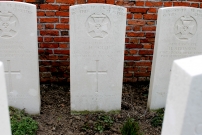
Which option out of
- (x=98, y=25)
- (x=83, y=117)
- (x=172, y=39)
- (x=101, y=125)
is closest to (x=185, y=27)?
(x=172, y=39)

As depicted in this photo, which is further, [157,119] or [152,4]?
[152,4]

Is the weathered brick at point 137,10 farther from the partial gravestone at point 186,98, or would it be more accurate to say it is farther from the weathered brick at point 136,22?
the partial gravestone at point 186,98

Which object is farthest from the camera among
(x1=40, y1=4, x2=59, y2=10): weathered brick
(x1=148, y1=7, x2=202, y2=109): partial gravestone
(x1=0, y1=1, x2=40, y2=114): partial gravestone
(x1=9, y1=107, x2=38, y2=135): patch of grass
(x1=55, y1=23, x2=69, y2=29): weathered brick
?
(x1=55, y1=23, x2=69, y2=29): weathered brick

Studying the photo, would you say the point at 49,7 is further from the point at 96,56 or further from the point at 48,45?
the point at 96,56

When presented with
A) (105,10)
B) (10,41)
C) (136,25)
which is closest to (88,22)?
(105,10)

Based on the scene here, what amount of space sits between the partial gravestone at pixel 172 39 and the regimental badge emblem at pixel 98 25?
0.67 m

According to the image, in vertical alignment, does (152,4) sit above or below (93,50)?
above

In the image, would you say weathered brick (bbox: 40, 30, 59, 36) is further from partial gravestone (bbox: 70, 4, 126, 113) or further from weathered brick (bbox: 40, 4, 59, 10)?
partial gravestone (bbox: 70, 4, 126, 113)

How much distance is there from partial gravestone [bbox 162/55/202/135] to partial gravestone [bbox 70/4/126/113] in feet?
5.69

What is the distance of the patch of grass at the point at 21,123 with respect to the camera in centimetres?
277

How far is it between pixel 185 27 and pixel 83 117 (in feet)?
5.74

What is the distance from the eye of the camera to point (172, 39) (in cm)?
316

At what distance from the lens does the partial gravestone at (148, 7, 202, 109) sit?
121 inches

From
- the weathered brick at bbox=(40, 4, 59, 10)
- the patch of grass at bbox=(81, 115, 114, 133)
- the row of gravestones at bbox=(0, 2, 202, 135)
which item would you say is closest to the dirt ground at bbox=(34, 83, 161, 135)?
the patch of grass at bbox=(81, 115, 114, 133)
